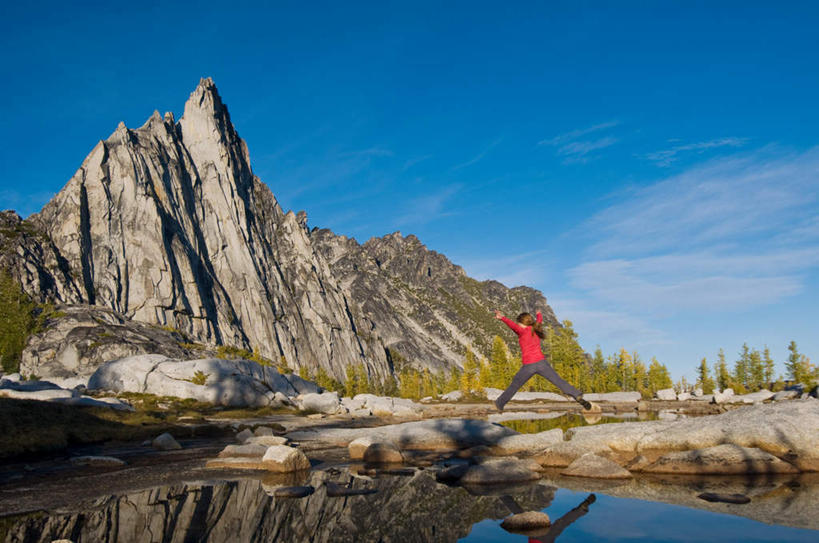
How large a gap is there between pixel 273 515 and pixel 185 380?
48.4 m

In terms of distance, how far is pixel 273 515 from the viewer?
25.7 feet

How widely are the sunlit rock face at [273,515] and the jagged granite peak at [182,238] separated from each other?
130 m

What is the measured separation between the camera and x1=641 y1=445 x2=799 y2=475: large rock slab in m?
10.6

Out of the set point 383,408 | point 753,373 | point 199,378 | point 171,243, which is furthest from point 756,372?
point 171,243

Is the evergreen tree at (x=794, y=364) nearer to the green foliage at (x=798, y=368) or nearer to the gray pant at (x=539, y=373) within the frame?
the green foliage at (x=798, y=368)

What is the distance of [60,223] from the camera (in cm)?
12900

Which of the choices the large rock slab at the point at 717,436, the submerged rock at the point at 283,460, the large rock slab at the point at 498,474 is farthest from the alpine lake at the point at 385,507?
the large rock slab at the point at 717,436

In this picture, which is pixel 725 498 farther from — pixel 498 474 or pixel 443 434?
pixel 443 434

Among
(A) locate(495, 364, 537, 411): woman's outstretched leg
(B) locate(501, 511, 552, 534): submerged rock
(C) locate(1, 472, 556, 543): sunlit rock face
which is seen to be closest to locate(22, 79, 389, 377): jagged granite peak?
(A) locate(495, 364, 537, 411): woman's outstretched leg

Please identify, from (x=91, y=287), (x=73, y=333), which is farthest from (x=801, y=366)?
(x=91, y=287)

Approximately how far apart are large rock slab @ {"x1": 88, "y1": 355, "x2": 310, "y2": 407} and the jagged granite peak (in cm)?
8124

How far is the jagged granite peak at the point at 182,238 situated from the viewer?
429 ft

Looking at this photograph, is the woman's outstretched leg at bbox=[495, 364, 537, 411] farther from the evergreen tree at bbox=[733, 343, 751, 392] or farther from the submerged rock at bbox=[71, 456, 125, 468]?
the evergreen tree at bbox=[733, 343, 751, 392]

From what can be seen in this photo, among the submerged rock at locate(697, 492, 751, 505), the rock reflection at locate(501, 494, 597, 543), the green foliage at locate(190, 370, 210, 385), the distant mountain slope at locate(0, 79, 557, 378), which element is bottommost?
the rock reflection at locate(501, 494, 597, 543)
